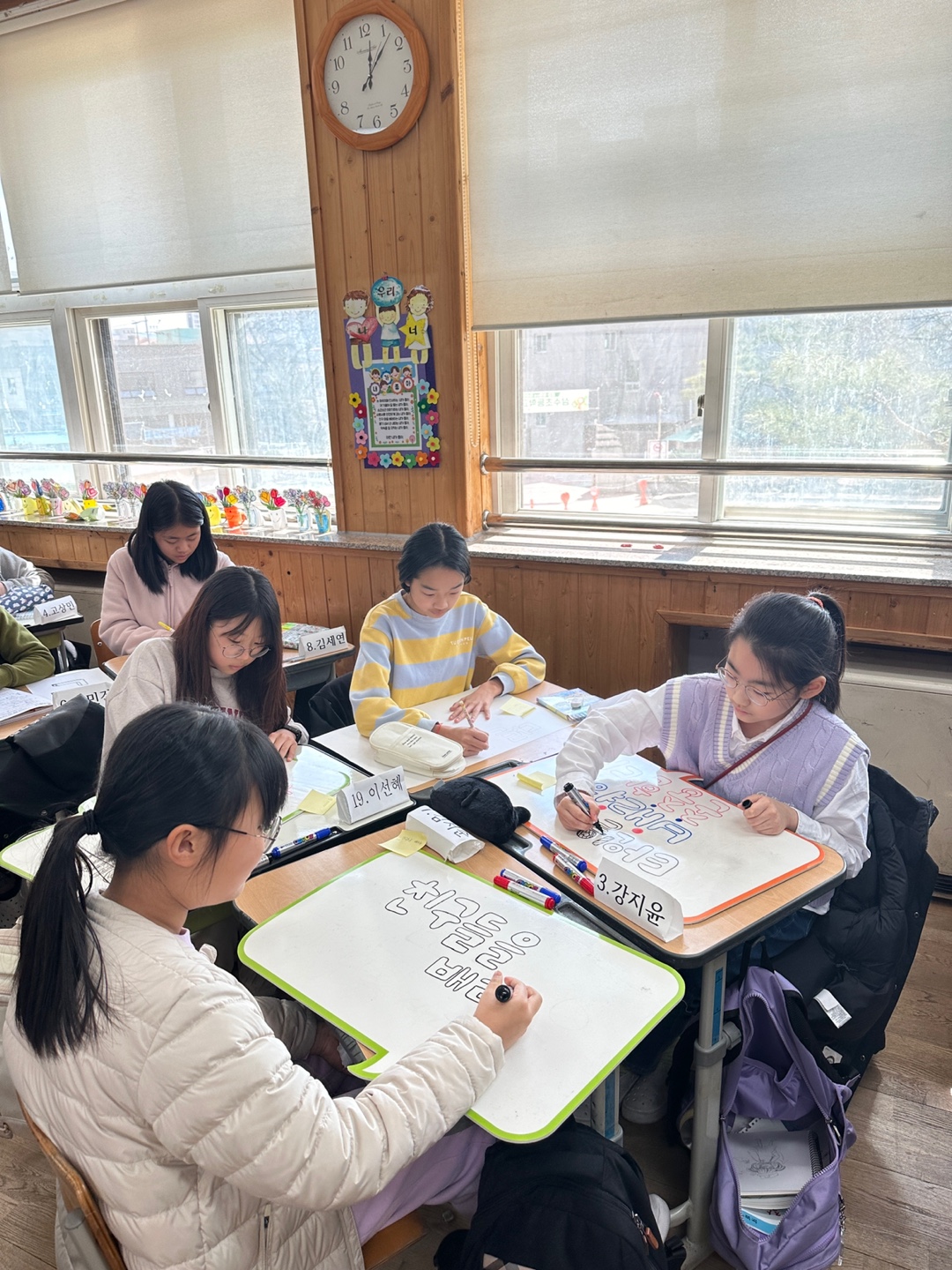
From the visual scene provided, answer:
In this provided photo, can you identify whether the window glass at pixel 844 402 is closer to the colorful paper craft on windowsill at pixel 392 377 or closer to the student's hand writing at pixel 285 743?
the colorful paper craft on windowsill at pixel 392 377

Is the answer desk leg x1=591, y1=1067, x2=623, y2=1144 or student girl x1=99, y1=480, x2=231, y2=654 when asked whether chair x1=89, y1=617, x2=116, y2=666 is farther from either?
desk leg x1=591, y1=1067, x2=623, y2=1144

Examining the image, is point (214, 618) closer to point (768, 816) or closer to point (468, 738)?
point (468, 738)

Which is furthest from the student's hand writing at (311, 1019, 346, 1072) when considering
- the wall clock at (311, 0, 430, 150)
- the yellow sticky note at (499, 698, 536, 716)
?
the wall clock at (311, 0, 430, 150)

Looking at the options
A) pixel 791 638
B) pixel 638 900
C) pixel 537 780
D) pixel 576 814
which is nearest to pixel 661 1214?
pixel 638 900

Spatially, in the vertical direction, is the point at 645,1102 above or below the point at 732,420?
below

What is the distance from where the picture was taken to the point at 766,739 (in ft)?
5.36

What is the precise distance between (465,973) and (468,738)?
2.58ft

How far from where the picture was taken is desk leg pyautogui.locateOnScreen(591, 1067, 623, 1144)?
46.6 inches

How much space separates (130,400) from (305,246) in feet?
4.72

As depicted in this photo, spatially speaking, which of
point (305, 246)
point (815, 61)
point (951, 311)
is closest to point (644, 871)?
point (951, 311)

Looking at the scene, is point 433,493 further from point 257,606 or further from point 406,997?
point 406,997

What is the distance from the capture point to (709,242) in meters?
2.58

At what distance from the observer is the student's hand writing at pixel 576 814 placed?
4.80ft

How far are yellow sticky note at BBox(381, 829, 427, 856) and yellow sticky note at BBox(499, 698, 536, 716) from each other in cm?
68
